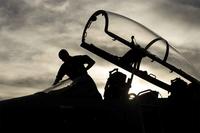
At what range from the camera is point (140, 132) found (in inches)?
304

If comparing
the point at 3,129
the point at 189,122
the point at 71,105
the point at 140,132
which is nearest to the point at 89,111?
the point at 71,105

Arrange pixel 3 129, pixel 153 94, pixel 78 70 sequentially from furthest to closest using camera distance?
pixel 78 70 → pixel 153 94 → pixel 3 129

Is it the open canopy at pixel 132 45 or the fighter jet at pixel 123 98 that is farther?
the open canopy at pixel 132 45

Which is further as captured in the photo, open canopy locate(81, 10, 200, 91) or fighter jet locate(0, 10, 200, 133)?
open canopy locate(81, 10, 200, 91)

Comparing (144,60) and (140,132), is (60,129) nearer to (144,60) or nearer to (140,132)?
(140,132)

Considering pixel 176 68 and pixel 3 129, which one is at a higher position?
pixel 176 68

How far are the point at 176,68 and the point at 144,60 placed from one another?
0.70m

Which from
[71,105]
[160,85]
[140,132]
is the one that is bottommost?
[140,132]

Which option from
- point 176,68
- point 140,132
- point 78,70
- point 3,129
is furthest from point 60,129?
point 176,68

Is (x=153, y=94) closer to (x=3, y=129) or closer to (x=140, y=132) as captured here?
(x=140, y=132)

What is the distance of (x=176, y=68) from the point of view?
8867 millimetres

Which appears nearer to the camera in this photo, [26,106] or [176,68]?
[26,106]

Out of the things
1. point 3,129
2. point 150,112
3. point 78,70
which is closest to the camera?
point 3,129

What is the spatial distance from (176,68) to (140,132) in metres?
1.82
